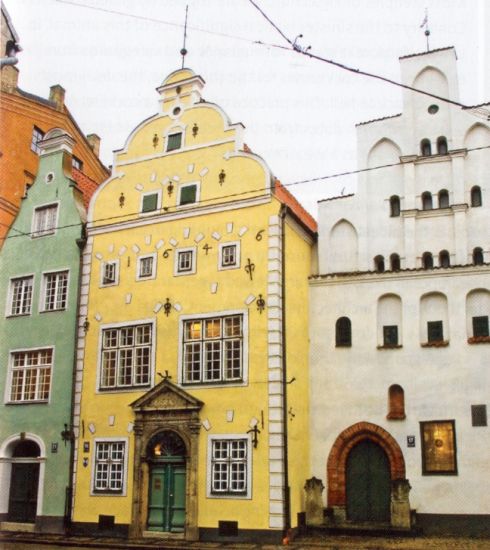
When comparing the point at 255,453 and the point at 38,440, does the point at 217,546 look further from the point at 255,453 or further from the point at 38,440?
the point at 38,440

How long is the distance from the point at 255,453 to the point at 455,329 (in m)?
7.04

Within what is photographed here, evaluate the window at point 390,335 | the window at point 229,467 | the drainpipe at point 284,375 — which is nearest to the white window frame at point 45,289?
the window at point 229,467

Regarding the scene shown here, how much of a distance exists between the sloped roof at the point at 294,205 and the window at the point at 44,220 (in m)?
8.38

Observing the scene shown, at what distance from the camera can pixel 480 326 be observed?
71.1 ft

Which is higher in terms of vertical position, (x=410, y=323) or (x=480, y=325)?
(x=410, y=323)

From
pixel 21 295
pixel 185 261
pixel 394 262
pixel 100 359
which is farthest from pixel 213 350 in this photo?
pixel 21 295

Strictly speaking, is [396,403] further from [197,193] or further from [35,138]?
[35,138]

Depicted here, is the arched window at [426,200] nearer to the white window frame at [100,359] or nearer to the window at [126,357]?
the white window frame at [100,359]

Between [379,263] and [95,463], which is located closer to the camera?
[95,463]

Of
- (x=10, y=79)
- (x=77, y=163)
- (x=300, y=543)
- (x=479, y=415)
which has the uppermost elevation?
(x=10, y=79)

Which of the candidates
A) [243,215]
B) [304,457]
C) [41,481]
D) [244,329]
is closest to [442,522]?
[304,457]

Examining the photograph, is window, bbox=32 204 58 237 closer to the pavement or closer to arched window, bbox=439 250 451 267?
the pavement

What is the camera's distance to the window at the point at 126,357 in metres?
23.1

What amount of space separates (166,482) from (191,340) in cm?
432
